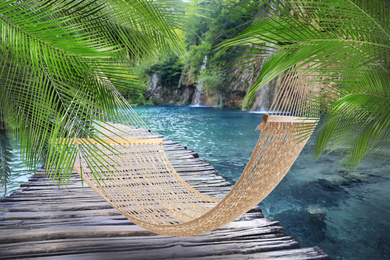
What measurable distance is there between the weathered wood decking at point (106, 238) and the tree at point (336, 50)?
1.96ft

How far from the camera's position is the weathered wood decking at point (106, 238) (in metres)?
1.22

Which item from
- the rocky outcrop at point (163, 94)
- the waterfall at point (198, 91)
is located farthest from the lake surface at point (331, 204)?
the rocky outcrop at point (163, 94)

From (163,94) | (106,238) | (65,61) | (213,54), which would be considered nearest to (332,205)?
(106,238)

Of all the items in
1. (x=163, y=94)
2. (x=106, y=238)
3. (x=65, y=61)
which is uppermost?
(x=163, y=94)

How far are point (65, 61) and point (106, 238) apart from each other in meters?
0.88

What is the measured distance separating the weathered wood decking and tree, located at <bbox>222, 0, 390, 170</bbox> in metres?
0.60

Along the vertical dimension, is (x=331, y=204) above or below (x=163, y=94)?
below

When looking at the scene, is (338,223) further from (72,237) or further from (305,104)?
(72,237)

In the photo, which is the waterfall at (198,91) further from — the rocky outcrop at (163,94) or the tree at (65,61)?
the tree at (65,61)

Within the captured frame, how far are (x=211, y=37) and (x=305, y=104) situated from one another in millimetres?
14326

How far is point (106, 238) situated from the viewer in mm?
1354

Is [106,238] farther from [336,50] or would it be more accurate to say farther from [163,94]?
[163,94]

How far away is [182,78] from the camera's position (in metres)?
17.7

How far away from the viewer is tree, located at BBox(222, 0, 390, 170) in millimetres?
676
